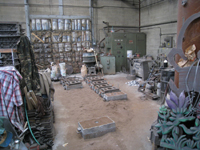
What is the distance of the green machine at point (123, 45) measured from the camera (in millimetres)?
11508

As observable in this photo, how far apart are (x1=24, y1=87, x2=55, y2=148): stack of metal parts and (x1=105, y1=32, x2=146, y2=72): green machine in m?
8.44

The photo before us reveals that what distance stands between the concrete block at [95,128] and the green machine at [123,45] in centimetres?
790

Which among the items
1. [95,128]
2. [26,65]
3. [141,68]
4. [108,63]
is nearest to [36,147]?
[95,128]

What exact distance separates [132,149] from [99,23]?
10111 millimetres

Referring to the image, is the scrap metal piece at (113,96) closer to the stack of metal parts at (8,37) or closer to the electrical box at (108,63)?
the stack of metal parts at (8,37)

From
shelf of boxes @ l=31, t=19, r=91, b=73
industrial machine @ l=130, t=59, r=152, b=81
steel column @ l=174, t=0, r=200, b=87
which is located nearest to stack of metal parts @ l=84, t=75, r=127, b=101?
industrial machine @ l=130, t=59, r=152, b=81

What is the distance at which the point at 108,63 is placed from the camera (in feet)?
36.0

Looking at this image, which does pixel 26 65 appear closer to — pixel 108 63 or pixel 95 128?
pixel 95 128

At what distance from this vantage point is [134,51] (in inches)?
472

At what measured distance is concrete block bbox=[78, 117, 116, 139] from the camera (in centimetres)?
392

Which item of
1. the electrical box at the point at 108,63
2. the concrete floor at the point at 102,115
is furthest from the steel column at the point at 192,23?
the electrical box at the point at 108,63

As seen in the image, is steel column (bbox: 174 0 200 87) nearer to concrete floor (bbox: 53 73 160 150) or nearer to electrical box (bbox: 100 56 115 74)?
concrete floor (bbox: 53 73 160 150)

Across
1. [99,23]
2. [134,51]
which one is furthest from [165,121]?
[99,23]

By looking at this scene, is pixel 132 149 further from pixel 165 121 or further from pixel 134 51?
pixel 134 51
